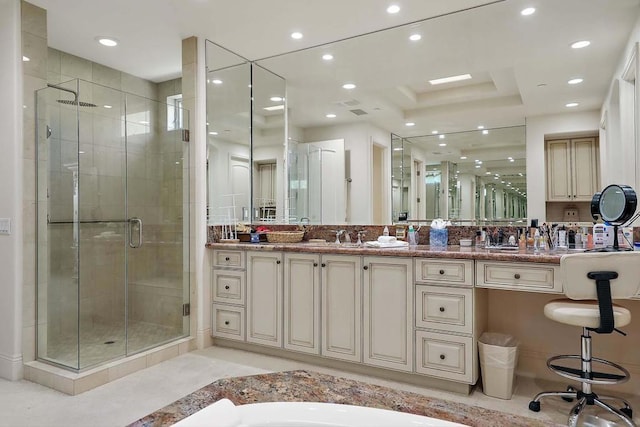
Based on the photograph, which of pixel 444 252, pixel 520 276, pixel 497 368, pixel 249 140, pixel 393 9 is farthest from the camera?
pixel 249 140

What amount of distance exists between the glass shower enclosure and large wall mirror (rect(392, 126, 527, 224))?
1940 millimetres

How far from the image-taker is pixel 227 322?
10.9 feet

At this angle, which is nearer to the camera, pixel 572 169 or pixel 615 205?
pixel 615 205

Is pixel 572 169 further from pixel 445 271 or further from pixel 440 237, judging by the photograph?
pixel 445 271

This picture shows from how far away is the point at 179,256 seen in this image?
3.55 m

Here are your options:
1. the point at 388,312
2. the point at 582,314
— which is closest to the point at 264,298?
the point at 388,312

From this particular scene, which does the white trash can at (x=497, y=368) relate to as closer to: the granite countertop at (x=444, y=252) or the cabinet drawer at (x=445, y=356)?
the cabinet drawer at (x=445, y=356)

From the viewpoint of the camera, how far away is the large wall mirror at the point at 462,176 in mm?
2768

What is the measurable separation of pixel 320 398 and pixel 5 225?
2.82 metres

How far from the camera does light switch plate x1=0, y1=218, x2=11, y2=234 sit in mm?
2760

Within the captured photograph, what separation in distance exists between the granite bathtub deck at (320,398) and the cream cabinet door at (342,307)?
4.96ft

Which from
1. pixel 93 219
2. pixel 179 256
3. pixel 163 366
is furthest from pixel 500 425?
pixel 93 219

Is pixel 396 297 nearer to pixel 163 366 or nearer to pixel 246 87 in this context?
pixel 163 366

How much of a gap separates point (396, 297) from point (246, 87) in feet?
8.54
